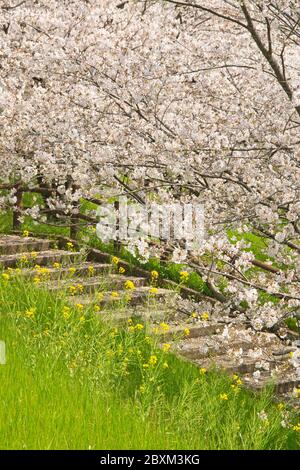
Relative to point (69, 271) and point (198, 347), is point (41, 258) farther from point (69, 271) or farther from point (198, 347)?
point (198, 347)

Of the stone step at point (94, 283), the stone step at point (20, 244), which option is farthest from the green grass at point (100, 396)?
the stone step at point (20, 244)

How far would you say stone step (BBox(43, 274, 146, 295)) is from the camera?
960 centimetres

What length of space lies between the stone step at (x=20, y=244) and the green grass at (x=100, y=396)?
4.78 feet

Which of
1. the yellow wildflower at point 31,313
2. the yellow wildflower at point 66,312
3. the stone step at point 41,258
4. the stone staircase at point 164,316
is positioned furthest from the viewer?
the stone step at point 41,258

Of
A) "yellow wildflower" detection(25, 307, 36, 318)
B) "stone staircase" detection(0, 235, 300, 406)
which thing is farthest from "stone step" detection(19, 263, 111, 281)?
"yellow wildflower" detection(25, 307, 36, 318)

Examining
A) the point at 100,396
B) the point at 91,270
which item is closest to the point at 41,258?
the point at 91,270

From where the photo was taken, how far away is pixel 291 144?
23.6 feet

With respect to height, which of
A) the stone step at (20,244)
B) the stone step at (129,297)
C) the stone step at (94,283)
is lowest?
the stone step at (129,297)

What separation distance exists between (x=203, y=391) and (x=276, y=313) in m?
0.99

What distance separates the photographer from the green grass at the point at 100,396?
17.6 ft

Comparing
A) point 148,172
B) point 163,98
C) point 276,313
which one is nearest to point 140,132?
point 148,172

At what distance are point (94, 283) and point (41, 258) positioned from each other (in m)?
1.13

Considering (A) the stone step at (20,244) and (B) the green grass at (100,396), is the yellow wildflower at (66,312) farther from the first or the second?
(A) the stone step at (20,244)
